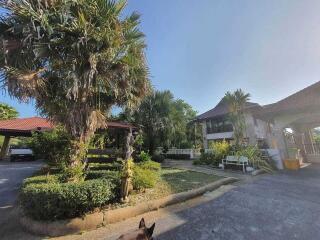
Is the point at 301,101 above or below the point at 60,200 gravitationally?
above

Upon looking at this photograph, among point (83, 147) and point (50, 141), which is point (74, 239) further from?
point (50, 141)

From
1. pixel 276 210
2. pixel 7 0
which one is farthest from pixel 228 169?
pixel 7 0

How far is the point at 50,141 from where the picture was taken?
945 cm

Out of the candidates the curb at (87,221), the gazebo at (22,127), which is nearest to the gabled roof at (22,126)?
the gazebo at (22,127)

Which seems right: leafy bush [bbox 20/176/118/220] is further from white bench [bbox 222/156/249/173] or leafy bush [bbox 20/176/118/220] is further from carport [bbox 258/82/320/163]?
carport [bbox 258/82/320/163]

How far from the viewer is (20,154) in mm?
16750

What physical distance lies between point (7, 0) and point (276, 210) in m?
9.40

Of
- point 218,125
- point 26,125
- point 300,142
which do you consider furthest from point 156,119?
point 300,142

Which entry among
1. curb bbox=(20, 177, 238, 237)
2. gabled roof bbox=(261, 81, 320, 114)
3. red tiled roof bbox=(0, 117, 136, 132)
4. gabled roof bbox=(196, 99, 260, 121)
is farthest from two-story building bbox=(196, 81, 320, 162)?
curb bbox=(20, 177, 238, 237)

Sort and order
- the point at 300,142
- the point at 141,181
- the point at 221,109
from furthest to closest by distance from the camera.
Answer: the point at 221,109, the point at 300,142, the point at 141,181

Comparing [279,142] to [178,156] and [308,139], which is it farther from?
[178,156]

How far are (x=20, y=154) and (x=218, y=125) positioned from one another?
21167 millimetres

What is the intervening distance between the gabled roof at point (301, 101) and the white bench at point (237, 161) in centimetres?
381

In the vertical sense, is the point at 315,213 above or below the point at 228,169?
below
